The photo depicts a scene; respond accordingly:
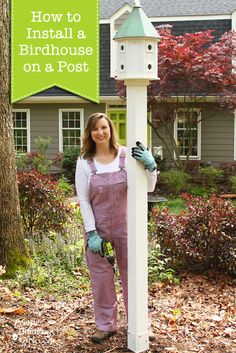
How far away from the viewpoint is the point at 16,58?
44.3ft

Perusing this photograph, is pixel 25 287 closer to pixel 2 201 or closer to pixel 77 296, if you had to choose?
pixel 77 296

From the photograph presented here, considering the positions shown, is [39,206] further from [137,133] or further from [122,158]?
[137,133]

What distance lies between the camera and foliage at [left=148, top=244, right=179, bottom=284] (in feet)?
21.8

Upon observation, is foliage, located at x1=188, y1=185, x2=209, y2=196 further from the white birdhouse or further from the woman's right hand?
the white birdhouse

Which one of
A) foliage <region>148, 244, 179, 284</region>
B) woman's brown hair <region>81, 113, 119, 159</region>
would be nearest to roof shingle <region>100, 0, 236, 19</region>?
foliage <region>148, 244, 179, 284</region>

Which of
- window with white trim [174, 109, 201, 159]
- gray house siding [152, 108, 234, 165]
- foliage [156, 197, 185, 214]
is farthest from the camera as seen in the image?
gray house siding [152, 108, 234, 165]

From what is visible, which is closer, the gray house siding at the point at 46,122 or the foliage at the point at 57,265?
the foliage at the point at 57,265

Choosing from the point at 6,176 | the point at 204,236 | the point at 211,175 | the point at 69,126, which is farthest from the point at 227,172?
the point at 6,176

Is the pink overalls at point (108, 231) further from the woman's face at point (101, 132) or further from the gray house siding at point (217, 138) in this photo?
the gray house siding at point (217, 138)

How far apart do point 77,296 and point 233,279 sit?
2.04 meters

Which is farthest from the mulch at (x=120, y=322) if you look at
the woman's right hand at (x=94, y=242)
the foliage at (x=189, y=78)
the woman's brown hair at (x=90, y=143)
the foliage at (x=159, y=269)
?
the foliage at (x=189, y=78)

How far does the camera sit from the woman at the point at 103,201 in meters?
4.44

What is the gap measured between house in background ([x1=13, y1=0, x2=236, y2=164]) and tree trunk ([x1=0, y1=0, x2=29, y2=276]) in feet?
37.8

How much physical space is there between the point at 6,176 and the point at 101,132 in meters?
2.29
